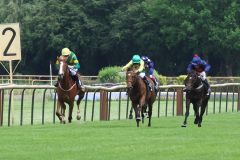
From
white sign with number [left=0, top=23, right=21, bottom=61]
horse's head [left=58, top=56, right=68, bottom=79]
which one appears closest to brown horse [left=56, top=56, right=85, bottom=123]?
horse's head [left=58, top=56, right=68, bottom=79]

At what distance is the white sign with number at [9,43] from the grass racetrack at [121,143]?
504cm

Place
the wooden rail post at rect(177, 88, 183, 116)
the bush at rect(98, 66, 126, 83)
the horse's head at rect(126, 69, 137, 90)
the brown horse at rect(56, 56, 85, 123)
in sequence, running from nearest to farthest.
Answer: the horse's head at rect(126, 69, 137, 90) → the brown horse at rect(56, 56, 85, 123) → the wooden rail post at rect(177, 88, 183, 116) → the bush at rect(98, 66, 126, 83)

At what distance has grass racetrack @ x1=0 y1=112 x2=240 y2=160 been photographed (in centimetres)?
1451

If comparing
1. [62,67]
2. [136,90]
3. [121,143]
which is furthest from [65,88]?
[121,143]

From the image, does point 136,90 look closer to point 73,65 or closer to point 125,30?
point 73,65

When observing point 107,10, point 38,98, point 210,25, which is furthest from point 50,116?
point 107,10

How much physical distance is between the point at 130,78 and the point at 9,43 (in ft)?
14.9

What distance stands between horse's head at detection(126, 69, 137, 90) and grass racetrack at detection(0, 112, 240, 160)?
A: 59.5 inches

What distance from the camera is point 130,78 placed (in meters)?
23.2

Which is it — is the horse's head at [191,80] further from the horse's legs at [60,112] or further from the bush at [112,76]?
the bush at [112,76]

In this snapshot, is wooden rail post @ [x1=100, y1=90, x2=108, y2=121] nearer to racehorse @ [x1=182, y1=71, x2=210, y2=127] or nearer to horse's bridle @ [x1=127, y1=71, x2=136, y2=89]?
racehorse @ [x1=182, y1=71, x2=210, y2=127]

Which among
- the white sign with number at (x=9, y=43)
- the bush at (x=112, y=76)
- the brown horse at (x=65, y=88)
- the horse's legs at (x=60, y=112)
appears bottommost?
the bush at (x=112, y=76)

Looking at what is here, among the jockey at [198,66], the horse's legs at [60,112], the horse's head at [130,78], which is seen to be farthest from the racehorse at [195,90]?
the horse's legs at [60,112]

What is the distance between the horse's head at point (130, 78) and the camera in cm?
2311
